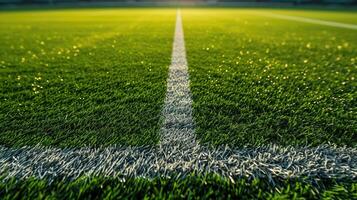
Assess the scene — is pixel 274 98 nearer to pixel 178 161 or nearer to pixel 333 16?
pixel 178 161

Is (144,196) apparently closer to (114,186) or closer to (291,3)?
(114,186)

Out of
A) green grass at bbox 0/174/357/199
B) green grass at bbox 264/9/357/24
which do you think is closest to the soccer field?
green grass at bbox 0/174/357/199

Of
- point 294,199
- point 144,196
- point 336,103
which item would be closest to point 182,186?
point 144,196

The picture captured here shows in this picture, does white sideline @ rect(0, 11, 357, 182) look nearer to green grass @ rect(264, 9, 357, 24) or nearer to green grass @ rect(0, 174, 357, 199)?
green grass @ rect(0, 174, 357, 199)

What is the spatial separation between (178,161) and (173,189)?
155mm

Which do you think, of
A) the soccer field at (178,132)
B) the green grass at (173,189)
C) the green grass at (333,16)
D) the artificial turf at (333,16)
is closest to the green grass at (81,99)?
the soccer field at (178,132)

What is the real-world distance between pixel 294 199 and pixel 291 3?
107 ft

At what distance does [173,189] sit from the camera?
825mm

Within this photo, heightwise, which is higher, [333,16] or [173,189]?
[333,16]

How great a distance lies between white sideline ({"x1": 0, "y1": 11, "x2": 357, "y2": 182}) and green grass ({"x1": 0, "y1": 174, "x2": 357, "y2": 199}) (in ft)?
0.11

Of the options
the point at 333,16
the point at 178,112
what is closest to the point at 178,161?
the point at 178,112

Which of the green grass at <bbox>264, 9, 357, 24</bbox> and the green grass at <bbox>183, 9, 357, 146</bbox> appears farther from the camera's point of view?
the green grass at <bbox>264, 9, 357, 24</bbox>

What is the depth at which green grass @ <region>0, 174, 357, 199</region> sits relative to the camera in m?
0.80

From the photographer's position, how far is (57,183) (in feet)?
2.79
